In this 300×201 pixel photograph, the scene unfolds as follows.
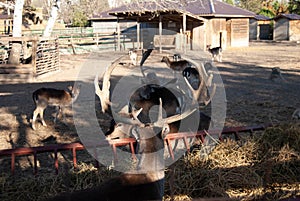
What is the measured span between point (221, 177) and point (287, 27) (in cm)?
5169

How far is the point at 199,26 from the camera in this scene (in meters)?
32.2

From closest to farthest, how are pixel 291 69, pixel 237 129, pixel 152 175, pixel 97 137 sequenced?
pixel 152 175, pixel 237 129, pixel 97 137, pixel 291 69

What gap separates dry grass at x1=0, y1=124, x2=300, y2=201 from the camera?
17.3ft

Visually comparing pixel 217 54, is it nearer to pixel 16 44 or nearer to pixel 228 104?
pixel 16 44

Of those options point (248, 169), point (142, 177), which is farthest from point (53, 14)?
point (142, 177)

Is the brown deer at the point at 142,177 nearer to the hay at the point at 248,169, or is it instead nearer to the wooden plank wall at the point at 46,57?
the hay at the point at 248,169

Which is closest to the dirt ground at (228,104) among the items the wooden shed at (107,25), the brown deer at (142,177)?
the brown deer at (142,177)

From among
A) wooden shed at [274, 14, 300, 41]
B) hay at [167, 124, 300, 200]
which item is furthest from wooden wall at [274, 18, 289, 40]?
hay at [167, 124, 300, 200]

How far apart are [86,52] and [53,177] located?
3002cm

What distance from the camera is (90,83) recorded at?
1599 centimetres

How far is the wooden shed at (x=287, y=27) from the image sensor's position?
5269cm

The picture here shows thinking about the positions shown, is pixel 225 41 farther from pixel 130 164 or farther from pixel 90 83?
pixel 130 164

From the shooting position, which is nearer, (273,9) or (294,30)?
(294,30)

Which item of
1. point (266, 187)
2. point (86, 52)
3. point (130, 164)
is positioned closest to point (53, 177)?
point (130, 164)
